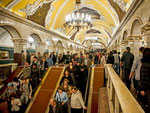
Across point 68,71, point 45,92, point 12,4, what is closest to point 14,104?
point 45,92

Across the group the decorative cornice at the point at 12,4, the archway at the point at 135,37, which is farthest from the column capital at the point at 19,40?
the archway at the point at 135,37

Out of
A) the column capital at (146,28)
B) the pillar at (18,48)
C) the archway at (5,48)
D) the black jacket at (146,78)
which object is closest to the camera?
the black jacket at (146,78)

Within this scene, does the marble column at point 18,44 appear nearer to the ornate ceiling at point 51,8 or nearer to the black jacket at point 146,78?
the ornate ceiling at point 51,8

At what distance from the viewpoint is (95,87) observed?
20.1 feet

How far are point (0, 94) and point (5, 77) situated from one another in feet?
3.93

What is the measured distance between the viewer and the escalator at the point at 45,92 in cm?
574

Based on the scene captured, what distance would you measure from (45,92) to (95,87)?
233 cm

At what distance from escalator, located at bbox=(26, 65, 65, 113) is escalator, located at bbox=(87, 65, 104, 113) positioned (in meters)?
1.71

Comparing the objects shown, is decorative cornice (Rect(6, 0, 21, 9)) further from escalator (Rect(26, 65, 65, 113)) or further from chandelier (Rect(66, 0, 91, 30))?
escalator (Rect(26, 65, 65, 113))

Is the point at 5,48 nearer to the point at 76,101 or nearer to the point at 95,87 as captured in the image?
the point at 95,87

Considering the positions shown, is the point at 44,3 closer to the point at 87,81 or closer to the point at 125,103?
the point at 87,81

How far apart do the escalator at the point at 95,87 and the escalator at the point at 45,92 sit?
1.71m

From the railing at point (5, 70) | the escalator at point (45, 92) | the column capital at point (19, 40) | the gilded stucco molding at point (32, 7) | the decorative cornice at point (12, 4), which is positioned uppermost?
the gilded stucco molding at point (32, 7)

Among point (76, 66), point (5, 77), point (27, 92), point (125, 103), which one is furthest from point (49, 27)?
point (125, 103)
